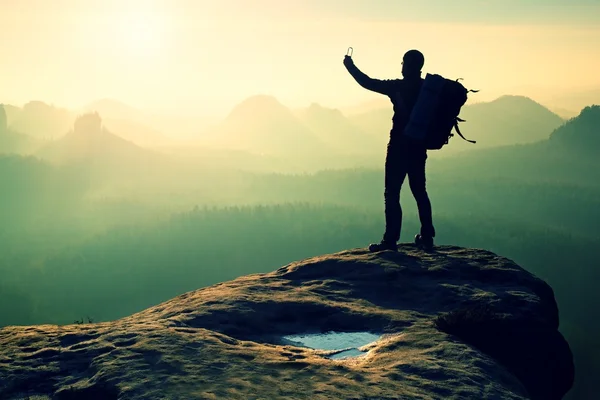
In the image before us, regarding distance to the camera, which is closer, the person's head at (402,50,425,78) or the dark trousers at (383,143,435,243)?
the person's head at (402,50,425,78)

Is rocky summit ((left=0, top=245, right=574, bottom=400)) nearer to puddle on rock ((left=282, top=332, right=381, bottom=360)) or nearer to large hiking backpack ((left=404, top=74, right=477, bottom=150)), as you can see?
puddle on rock ((left=282, top=332, right=381, bottom=360))

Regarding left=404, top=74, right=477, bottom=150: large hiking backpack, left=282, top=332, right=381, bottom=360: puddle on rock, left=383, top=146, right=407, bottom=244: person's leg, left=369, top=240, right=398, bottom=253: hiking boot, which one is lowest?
left=282, top=332, right=381, bottom=360: puddle on rock

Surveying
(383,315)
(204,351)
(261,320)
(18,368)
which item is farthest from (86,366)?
(383,315)

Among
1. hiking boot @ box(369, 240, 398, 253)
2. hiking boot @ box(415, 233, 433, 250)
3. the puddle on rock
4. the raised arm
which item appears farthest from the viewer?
hiking boot @ box(415, 233, 433, 250)

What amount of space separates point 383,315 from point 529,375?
7.95 feet

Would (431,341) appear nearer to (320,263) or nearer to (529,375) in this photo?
(529,375)

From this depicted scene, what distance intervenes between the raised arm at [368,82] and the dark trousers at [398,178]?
4.31ft

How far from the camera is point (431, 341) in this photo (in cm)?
880

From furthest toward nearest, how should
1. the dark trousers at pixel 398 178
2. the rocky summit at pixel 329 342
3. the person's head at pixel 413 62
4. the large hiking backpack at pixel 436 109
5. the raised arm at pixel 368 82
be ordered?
the dark trousers at pixel 398 178, the raised arm at pixel 368 82, the person's head at pixel 413 62, the large hiking backpack at pixel 436 109, the rocky summit at pixel 329 342

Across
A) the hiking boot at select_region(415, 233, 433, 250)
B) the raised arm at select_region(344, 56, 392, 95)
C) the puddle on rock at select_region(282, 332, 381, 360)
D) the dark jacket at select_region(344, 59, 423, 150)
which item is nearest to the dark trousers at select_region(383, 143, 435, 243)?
the hiking boot at select_region(415, 233, 433, 250)

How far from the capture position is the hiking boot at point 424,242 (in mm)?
14316

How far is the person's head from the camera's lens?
43.5 feet

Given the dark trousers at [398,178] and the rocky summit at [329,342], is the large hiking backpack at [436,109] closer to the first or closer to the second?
the dark trousers at [398,178]

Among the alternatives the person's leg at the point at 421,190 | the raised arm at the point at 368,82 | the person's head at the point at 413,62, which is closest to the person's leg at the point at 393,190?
the person's leg at the point at 421,190
